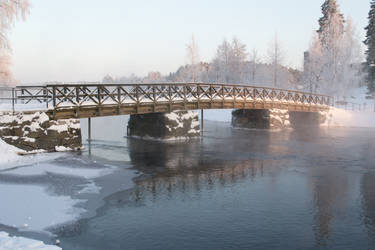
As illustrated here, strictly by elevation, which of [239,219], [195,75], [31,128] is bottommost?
[239,219]

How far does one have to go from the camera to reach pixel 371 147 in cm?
2469

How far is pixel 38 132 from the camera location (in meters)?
19.8

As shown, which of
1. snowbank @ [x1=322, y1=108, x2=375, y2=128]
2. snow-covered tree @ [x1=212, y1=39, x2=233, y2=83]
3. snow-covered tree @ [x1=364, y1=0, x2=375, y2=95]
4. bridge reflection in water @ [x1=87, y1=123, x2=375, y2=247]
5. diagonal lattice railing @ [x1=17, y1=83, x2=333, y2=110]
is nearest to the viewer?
bridge reflection in water @ [x1=87, y1=123, x2=375, y2=247]

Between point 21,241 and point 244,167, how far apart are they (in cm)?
1184

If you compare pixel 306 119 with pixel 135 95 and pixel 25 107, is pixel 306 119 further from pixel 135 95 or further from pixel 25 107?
pixel 25 107

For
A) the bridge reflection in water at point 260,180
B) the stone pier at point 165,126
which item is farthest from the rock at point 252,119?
the bridge reflection in water at point 260,180

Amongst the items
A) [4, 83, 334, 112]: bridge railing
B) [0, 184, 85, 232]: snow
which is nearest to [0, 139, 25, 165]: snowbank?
[4, 83, 334, 112]: bridge railing

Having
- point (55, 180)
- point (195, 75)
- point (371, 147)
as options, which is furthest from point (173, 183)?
point (195, 75)

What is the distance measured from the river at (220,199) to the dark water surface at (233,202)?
0.03 meters

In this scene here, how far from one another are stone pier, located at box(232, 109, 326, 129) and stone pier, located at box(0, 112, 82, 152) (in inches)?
780

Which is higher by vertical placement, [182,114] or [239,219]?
[182,114]

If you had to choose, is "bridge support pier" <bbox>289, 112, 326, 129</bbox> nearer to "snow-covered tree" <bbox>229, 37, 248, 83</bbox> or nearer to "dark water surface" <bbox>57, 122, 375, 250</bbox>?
"dark water surface" <bbox>57, 122, 375, 250</bbox>

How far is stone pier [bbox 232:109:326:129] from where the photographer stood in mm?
35656

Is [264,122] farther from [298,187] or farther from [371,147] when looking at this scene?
[298,187]
